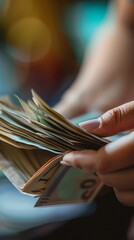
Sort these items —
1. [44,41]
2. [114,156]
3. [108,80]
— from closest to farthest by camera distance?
[114,156] → [108,80] → [44,41]

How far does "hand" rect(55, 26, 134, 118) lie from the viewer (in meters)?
1.17

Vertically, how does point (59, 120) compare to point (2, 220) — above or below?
above

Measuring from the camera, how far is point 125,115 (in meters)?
0.63

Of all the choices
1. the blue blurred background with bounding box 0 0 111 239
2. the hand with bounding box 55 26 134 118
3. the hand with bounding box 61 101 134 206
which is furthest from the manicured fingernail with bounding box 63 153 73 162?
the blue blurred background with bounding box 0 0 111 239

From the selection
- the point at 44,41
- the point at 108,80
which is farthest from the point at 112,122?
the point at 44,41

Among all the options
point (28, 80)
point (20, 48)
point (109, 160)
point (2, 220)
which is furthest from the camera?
point (20, 48)

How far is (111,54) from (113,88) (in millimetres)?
121

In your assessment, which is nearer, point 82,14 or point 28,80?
point 28,80

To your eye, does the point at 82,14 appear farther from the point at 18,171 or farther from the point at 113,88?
the point at 18,171

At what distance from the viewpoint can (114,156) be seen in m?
0.57

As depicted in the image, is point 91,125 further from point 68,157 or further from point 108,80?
point 108,80

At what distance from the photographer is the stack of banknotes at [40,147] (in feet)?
1.99

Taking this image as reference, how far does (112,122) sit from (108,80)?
605 mm

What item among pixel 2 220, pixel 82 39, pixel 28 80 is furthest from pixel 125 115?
pixel 82 39
